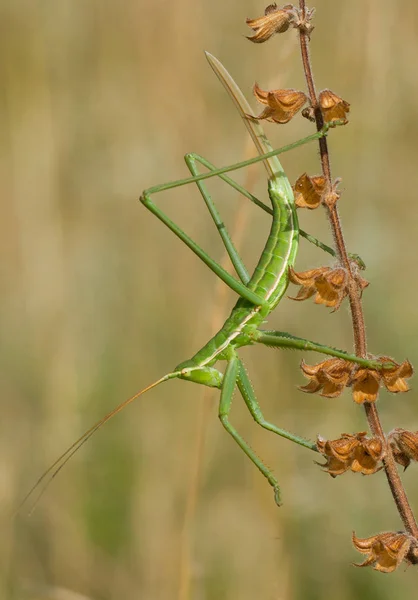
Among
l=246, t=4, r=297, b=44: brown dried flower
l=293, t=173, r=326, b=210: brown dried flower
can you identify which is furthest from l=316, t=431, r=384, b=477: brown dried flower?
l=246, t=4, r=297, b=44: brown dried flower

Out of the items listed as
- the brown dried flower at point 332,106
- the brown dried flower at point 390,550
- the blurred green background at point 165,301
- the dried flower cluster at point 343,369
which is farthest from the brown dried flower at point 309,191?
the blurred green background at point 165,301

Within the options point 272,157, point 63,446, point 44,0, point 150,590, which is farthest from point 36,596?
point 44,0

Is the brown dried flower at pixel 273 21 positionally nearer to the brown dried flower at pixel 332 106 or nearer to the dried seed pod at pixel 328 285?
the brown dried flower at pixel 332 106

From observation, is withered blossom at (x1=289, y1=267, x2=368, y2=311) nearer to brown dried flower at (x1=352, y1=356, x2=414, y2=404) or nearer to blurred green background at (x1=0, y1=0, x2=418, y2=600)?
brown dried flower at (x1=352, y1=356, x2=414, y2=404)

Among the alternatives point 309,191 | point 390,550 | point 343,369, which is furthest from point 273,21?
point 390,550

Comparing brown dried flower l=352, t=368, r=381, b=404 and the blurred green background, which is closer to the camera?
brown dried flower l=352, t=368, r=381, b=404

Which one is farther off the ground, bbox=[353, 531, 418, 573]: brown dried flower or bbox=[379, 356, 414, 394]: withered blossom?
bbox=[379, 356, 414, 394]: withered blossom
